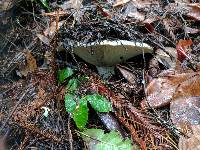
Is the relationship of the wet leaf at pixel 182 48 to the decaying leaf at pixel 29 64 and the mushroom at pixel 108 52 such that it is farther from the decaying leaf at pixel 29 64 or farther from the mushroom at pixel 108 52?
the decaying leaf at pixel 29 64

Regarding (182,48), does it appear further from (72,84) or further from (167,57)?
(72,84)

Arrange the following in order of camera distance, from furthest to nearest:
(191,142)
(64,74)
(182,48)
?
(182,48), (64,74), (191,142)

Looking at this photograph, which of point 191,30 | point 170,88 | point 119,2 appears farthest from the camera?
point 119,2

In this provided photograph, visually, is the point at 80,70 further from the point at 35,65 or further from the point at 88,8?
the point at 88,8

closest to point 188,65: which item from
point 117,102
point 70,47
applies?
point 117,102

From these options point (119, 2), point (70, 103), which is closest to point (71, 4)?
point (119, 2)

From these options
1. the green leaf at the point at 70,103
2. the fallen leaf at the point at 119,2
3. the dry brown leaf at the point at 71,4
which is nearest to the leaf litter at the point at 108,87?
the green leaf at the point at 70,103
